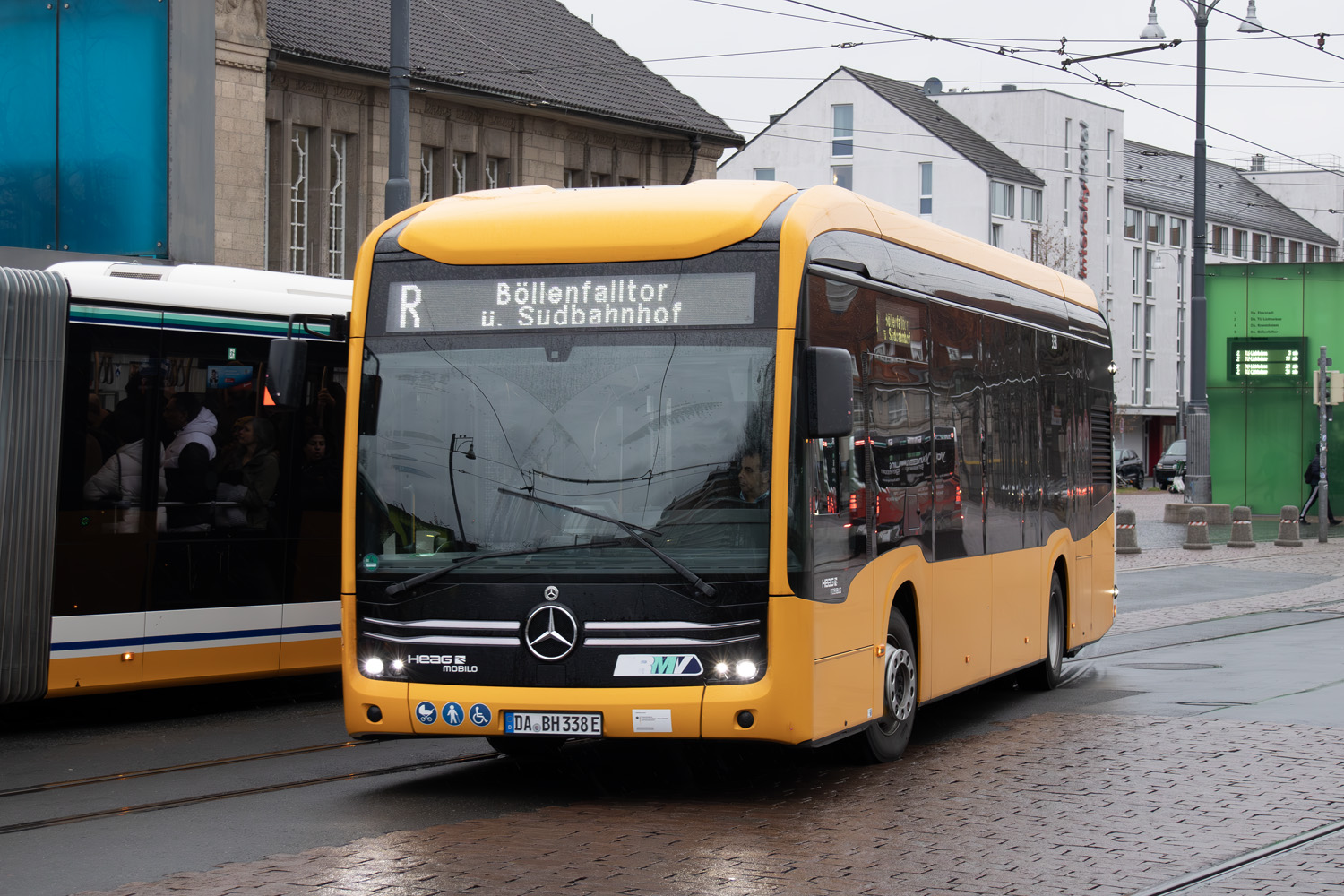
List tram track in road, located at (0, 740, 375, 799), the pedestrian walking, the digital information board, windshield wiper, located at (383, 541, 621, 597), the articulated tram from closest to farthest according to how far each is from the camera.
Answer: windshield wiper, located at (383, 541, 621, 597) → tram track in road, located at (0, 740, 375, 799) → the articulated tram → the pedestrian walking → the digital information board

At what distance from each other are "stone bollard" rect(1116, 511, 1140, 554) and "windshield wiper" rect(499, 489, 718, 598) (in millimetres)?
23808

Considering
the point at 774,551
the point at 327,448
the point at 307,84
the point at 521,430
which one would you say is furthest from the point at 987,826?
the point at 307,84

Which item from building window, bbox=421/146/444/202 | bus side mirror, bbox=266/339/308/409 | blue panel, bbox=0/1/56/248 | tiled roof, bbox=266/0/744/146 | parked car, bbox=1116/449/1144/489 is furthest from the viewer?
parked car, bbox=1116/449/1144/489

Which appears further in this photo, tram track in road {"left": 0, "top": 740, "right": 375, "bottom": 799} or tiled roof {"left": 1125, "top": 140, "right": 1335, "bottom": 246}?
tiled roof {"left": 1125, "top": 140, "right": 1335, "bottom": 246}

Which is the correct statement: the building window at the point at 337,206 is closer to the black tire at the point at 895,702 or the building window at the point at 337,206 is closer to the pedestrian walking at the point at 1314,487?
the pedestrian walking at the point at 1314,487

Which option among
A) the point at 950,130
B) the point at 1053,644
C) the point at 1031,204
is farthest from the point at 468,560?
the point at 1031,204

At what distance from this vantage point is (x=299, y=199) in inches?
1303

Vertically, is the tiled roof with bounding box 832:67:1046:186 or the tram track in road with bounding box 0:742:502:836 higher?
the tiled roof with bounding box 832:67:1046:186

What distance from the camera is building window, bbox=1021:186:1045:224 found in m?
80.6

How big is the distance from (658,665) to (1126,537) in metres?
24.7

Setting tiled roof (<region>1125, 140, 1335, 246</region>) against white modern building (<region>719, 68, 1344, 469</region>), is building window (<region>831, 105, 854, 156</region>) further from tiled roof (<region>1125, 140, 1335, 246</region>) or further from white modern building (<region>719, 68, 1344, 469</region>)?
tiled roof (<region>1125, 140, 1335, 246</region>)

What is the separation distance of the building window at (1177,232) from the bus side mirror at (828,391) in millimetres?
88661

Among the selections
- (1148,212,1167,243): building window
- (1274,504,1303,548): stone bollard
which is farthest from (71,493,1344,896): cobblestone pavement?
(1148,212,1167,243): building window

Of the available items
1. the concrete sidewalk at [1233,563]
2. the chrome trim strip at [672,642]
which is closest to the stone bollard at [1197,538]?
the concrete sidewalk at [1233,563]
